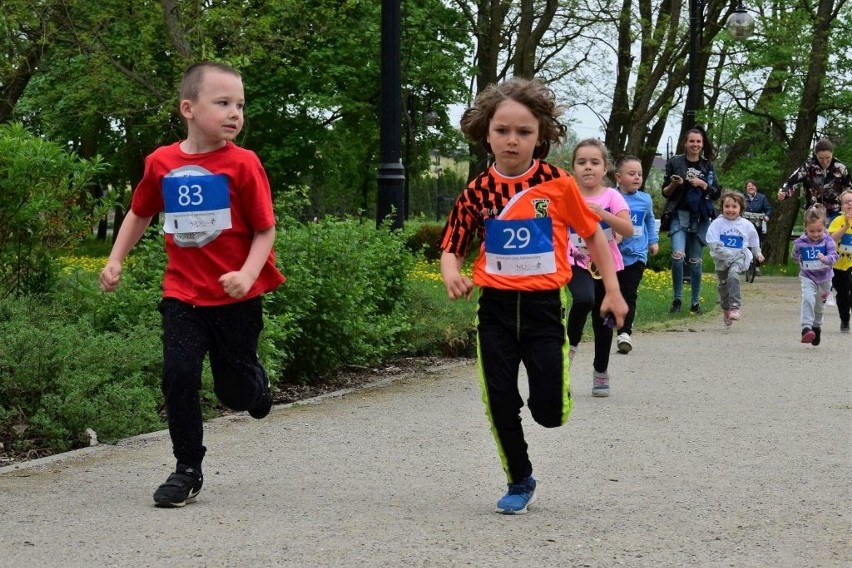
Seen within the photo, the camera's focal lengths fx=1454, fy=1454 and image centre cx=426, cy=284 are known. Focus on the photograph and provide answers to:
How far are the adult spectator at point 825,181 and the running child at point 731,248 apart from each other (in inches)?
66.2

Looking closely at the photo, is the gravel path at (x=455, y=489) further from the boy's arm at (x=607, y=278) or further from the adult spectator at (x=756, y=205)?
the adult spectator at (x=756, y=205)

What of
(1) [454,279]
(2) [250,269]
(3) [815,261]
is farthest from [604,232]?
(3) [815,261]

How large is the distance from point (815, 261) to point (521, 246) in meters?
8.86

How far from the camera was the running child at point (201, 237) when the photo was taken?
5707 mm

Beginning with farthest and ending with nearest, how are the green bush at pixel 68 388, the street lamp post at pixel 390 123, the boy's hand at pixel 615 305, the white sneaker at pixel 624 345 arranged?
the street lamp post at pixel 390 123 < the white sneaker at pixel 624 345 < the green bush at pixel 68 388 < the boy's hand at pixel 615 305

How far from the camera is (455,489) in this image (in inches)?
240

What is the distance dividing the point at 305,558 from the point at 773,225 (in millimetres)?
28487

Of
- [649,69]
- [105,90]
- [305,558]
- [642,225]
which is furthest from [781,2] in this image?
[305,558]

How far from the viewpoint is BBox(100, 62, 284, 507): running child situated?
5.71 meters

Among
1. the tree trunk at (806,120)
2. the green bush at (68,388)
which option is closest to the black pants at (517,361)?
the green bush at (68,388)

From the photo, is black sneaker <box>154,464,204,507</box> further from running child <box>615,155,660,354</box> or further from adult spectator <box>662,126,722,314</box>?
adult spectator <box>662,126,722,314</box>

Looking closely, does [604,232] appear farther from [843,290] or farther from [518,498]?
[843,290]

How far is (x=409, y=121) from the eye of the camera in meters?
35.5

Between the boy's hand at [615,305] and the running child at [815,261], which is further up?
the boy's hand at [615,305]
